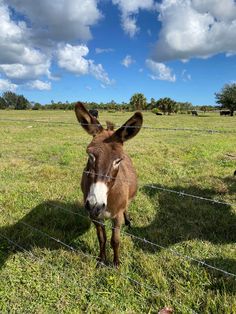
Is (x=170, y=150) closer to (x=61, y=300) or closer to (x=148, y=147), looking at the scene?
(x=148, y=147)

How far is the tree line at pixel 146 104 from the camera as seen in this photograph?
218 ft

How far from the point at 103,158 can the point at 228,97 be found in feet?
220

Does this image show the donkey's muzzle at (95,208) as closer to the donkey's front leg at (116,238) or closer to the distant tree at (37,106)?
the donkey's front leg at (116,238)

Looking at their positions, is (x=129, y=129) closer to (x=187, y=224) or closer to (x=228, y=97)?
(x=187, y=224)

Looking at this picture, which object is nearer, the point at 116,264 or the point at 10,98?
the point at 116,264

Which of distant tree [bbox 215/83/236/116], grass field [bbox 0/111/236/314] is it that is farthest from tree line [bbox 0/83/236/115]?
grass field [bbox 0/111/236/314]

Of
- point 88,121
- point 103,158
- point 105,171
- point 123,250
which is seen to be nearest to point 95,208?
point 105,171

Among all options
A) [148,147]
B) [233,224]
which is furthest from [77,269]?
[148,147]

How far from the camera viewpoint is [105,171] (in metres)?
3.18

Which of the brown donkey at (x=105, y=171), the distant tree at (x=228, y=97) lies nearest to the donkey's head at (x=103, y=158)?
the brown donkey at (x=105, y=171)

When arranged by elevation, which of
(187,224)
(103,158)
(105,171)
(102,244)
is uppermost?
(103,158)

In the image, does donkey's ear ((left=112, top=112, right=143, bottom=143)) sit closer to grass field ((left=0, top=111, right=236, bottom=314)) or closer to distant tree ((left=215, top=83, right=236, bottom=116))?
grass field ((left=0, top=111, right=236, bottom=314))

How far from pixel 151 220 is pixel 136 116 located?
2830 millimetres

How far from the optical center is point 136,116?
3.39 m
